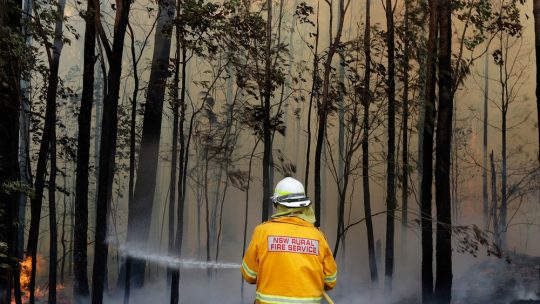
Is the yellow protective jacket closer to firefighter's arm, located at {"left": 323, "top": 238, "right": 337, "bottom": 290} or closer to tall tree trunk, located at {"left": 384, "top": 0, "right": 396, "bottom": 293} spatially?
firefighter's arm, located at {"left": 323, "top": 238, "right": 337, "bottom": 290}

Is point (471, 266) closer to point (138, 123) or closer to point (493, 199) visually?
point (493, 199)

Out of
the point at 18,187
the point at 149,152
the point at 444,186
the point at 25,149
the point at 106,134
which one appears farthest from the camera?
the point at 149,152

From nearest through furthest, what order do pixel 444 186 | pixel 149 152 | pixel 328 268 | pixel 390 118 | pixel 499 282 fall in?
pixel 328 268 < pixel 444 186 < pixel 149 152 < pixel 390 118 < pixel 499 282

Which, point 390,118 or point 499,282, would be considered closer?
point 390,118

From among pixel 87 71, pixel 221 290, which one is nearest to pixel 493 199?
pixel 221 290

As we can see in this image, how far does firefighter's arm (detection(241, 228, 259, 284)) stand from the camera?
3.60 meters

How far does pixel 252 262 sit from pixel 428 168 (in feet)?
28.1

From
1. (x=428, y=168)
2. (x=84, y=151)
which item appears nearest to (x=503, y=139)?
(x=428, y=168)

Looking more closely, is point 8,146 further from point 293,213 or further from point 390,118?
point 390,118

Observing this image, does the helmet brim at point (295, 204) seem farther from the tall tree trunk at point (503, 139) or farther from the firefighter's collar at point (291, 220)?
the tall tree trunk at point (503, 139)

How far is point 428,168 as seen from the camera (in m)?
11.6

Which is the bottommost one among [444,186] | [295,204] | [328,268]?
[328,268]

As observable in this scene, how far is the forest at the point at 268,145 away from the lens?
11.5 m

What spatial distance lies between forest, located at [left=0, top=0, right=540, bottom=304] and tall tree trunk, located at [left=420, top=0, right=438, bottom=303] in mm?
44
